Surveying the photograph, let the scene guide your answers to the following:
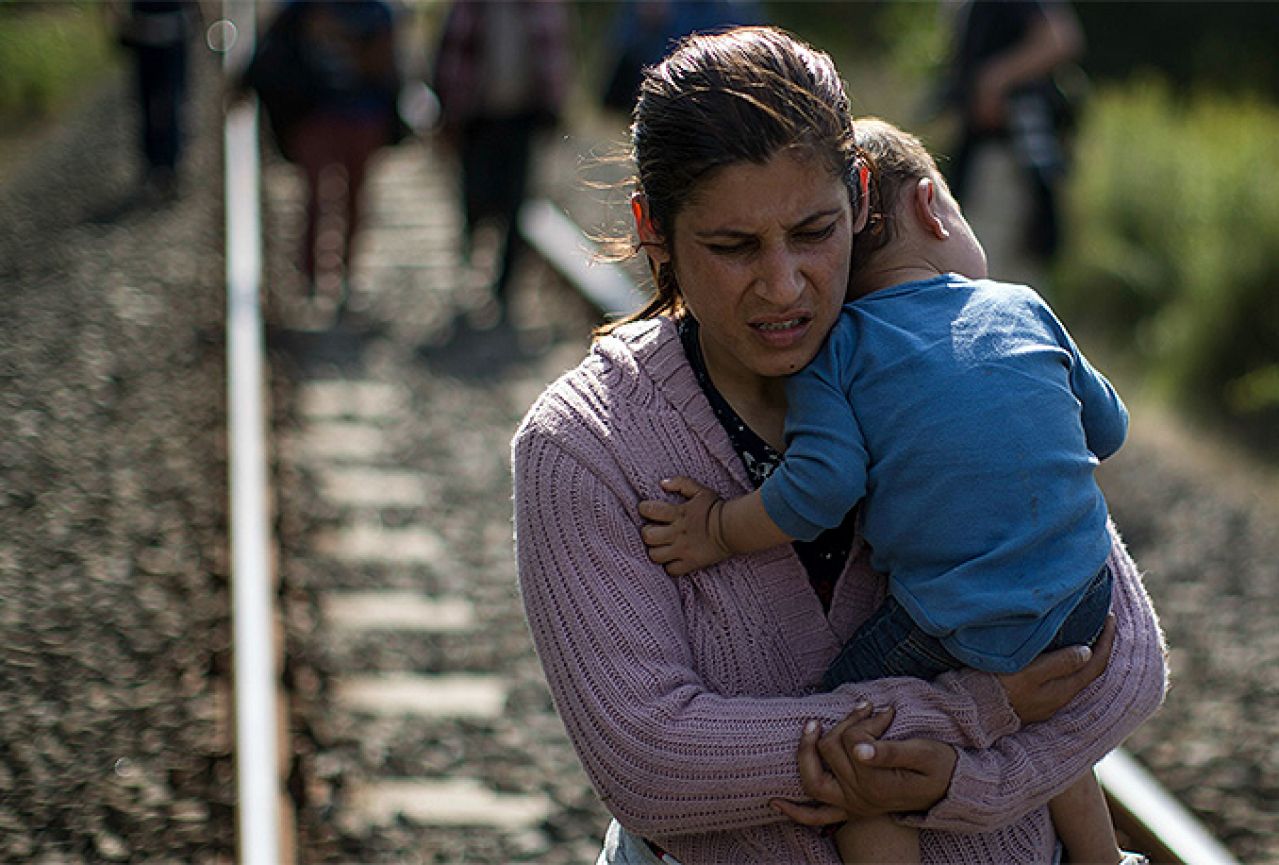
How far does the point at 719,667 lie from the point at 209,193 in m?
10.1

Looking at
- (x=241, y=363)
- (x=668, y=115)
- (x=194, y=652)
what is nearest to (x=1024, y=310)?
(x=668, y=115)

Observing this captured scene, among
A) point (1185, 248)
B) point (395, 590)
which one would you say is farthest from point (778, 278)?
point (1185, 248)

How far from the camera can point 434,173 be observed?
1343cm

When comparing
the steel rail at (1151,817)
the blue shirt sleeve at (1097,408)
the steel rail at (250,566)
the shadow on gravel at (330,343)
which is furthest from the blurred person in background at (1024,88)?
the blue shirt sleeve at (1097,408)

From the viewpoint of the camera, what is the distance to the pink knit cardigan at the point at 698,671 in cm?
215

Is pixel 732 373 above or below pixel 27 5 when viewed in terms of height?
above

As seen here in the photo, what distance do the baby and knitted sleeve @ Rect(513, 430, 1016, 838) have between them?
5cm

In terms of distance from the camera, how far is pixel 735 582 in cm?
223

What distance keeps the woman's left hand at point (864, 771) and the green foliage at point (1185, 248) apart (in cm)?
659

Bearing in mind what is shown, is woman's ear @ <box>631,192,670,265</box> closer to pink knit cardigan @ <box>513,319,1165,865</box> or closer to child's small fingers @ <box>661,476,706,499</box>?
pink knit cardigan @ <box>513,319,1165,865</box>

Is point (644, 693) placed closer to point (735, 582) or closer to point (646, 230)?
point (735, 582)

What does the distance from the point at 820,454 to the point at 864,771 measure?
400 mm

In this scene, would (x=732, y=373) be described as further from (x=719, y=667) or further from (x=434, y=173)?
(x=434, y=173)

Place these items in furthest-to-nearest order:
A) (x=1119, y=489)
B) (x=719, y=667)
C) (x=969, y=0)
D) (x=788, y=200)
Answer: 1. (x=969, y=0)
2. (x=1119, y=489)
3. (x=719, y=667)
4. (x=788, y=200)
